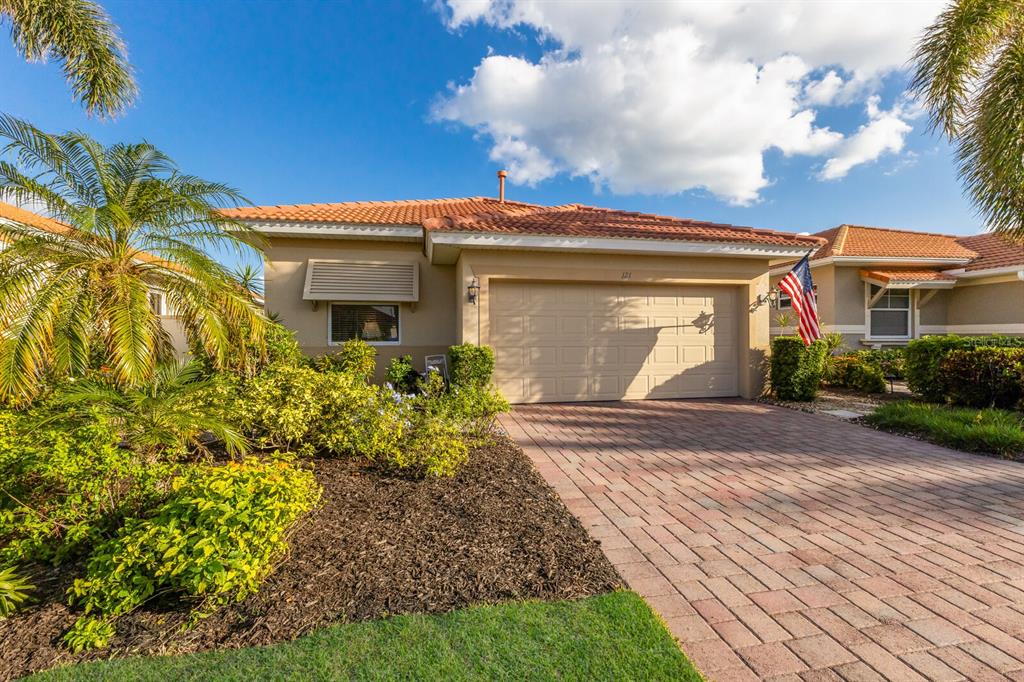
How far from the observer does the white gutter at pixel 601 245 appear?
8.80 meters

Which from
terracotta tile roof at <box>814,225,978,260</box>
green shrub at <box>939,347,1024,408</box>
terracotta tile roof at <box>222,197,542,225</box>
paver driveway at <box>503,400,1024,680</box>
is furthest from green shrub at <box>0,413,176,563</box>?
terracotta tile roof at <box>814,225,978,260</box>

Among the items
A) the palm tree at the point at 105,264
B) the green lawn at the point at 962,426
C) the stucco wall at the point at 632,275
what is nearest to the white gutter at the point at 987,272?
the green lawn at the point at 962,426

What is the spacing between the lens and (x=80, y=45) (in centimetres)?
756

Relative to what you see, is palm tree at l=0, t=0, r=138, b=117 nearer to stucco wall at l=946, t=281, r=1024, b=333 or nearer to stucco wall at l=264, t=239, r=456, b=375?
stucco wall at l=264, t=239, r=456, b=375

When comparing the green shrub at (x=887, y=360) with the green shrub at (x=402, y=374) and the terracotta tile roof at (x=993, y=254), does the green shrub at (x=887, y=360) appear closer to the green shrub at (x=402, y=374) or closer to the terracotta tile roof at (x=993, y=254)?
the terracotta tile roof at (x=993, y=254)

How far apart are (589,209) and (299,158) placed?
29.4 feet

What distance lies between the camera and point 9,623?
2.52 meters

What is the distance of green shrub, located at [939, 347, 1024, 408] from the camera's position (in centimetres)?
812

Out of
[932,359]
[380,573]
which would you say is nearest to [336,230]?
[380,573]

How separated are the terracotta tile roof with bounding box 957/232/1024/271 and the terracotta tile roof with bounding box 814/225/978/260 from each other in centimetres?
29

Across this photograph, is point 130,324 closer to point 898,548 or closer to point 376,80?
point 898,548

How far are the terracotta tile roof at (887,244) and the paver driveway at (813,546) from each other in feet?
39.7

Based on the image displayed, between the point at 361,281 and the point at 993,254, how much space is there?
2206cm

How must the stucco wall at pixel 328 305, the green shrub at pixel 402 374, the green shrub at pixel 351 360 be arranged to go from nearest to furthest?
1. the green shrub at pixel 351 360
2. the green shrub at pixel 402 374
3. the stucco wall at pixel 328 305
